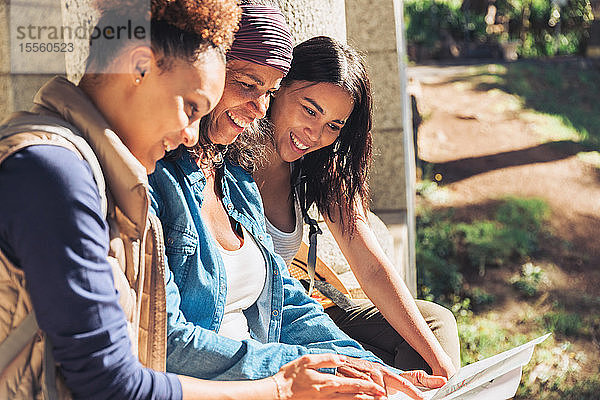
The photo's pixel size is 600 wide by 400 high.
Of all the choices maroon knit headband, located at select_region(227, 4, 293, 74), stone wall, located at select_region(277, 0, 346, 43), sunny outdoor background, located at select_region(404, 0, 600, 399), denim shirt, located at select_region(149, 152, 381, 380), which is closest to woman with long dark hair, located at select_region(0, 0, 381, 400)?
denim shirt, located at select_region(149, 152, 381, 380)

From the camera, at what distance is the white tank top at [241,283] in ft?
6.15

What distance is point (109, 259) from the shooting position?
50.7 inches

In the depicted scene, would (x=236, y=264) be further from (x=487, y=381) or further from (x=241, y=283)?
(x=487, y=381)

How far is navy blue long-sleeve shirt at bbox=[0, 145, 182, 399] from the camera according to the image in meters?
1.14

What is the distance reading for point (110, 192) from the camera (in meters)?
1.32

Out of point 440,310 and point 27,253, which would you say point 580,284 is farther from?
point 27,253

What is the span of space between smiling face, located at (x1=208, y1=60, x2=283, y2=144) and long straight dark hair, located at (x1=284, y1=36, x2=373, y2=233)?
0.43m

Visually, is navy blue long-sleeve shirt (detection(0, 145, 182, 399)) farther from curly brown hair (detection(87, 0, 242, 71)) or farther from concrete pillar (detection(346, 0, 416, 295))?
concrete pillar (detection(346, 0, 416, 295))

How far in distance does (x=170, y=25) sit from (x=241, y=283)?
2.61 ft

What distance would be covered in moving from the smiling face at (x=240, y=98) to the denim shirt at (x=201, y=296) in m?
0.14

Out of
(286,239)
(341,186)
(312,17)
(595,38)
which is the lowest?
(595,38)

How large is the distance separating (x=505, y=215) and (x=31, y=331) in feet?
21.7

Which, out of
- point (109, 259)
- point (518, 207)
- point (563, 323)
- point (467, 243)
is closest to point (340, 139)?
point (109, 259)

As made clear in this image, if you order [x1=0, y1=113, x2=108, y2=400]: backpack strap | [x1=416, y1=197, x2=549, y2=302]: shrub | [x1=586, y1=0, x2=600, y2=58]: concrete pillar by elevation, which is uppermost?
[x1=0, y1=113, x2=108, y2=400]: backpack strap
